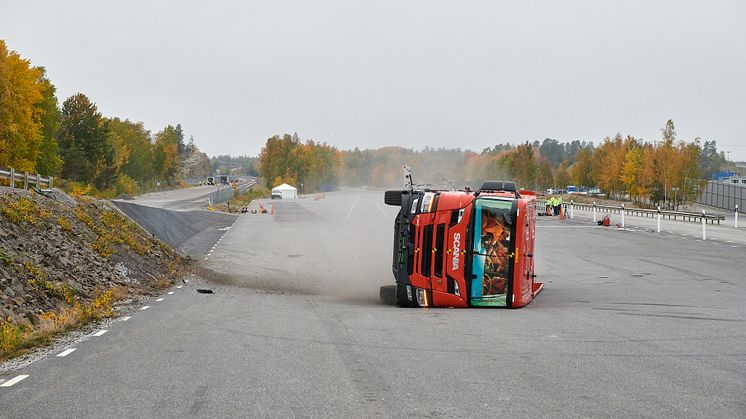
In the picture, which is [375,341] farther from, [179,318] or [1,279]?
[1,279]

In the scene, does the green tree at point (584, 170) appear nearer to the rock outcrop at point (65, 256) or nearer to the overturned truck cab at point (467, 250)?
the rock outcrop at point (65, 256)

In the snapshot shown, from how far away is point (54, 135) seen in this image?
283 feet

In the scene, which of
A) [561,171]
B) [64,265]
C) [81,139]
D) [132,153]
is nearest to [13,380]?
[64,265]

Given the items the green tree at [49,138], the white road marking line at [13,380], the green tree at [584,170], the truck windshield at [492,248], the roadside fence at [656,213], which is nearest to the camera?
the white road marking line at [13,380]

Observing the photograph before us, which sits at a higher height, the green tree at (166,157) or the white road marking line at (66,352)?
the green tree at (166,157)

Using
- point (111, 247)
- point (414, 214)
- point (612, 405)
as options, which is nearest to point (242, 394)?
point (612, 405)

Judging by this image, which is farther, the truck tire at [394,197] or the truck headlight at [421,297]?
the truck tire at [394,197]

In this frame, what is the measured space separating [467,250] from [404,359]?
5.17 meters

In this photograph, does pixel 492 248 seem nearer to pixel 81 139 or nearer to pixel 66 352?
pixel 66 352

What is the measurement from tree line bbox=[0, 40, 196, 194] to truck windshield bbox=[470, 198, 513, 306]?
52.8 meters

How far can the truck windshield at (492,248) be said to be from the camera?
13.7m

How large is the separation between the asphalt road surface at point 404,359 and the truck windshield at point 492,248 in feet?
2.36

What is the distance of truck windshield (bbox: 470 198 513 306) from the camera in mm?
13680

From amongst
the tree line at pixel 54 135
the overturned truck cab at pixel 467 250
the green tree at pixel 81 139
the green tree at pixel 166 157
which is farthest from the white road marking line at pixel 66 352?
the green tree at pixel 166 157
